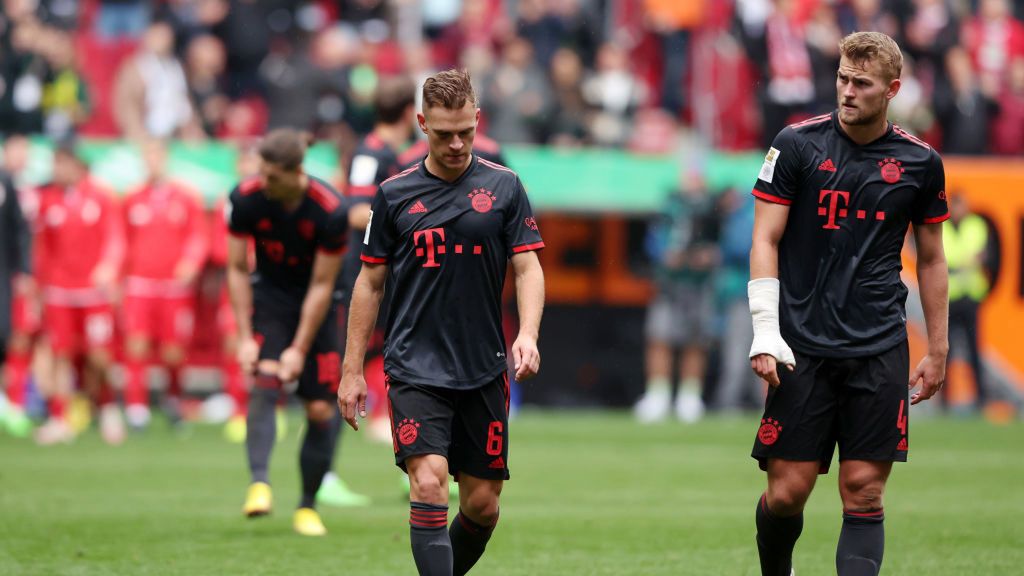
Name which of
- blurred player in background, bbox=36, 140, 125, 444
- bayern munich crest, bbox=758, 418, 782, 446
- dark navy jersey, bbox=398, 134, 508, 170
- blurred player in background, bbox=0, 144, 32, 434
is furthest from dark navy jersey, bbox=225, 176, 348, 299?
blurred player in background, bbox=0, 144, 32, 434

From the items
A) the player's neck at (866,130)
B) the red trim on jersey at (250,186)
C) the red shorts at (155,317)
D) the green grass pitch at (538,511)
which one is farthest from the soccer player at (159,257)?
the player's neck at (866,130)

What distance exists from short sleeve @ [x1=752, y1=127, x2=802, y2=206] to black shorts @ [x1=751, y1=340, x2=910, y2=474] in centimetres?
66

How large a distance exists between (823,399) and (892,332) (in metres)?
0.39

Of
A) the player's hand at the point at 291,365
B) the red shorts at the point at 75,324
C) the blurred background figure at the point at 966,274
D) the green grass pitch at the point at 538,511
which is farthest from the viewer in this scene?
the blurred background figure at the point at 966,274

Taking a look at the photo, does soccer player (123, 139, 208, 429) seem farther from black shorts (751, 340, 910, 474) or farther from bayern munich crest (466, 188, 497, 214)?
black shorts (751, 340, 910, 474)

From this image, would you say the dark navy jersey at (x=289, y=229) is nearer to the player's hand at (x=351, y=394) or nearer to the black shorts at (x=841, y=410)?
the player's hand at (x=351, y=394)

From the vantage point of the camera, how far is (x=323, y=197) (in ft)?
30.9

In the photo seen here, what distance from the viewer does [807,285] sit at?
661cm

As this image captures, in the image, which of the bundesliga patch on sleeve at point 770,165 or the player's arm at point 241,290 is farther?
the player's arm at point 241,290

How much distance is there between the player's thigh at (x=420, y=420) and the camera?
641 centimetres

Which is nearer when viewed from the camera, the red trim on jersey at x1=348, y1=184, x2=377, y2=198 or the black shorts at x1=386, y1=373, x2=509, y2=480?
the black shorts at x1=386, y1=373, x2=509, y2=480

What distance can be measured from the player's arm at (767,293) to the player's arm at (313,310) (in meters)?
3.37

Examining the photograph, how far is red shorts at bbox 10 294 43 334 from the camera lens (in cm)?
1695

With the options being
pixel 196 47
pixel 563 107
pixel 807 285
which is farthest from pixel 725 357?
pixel 807 285
